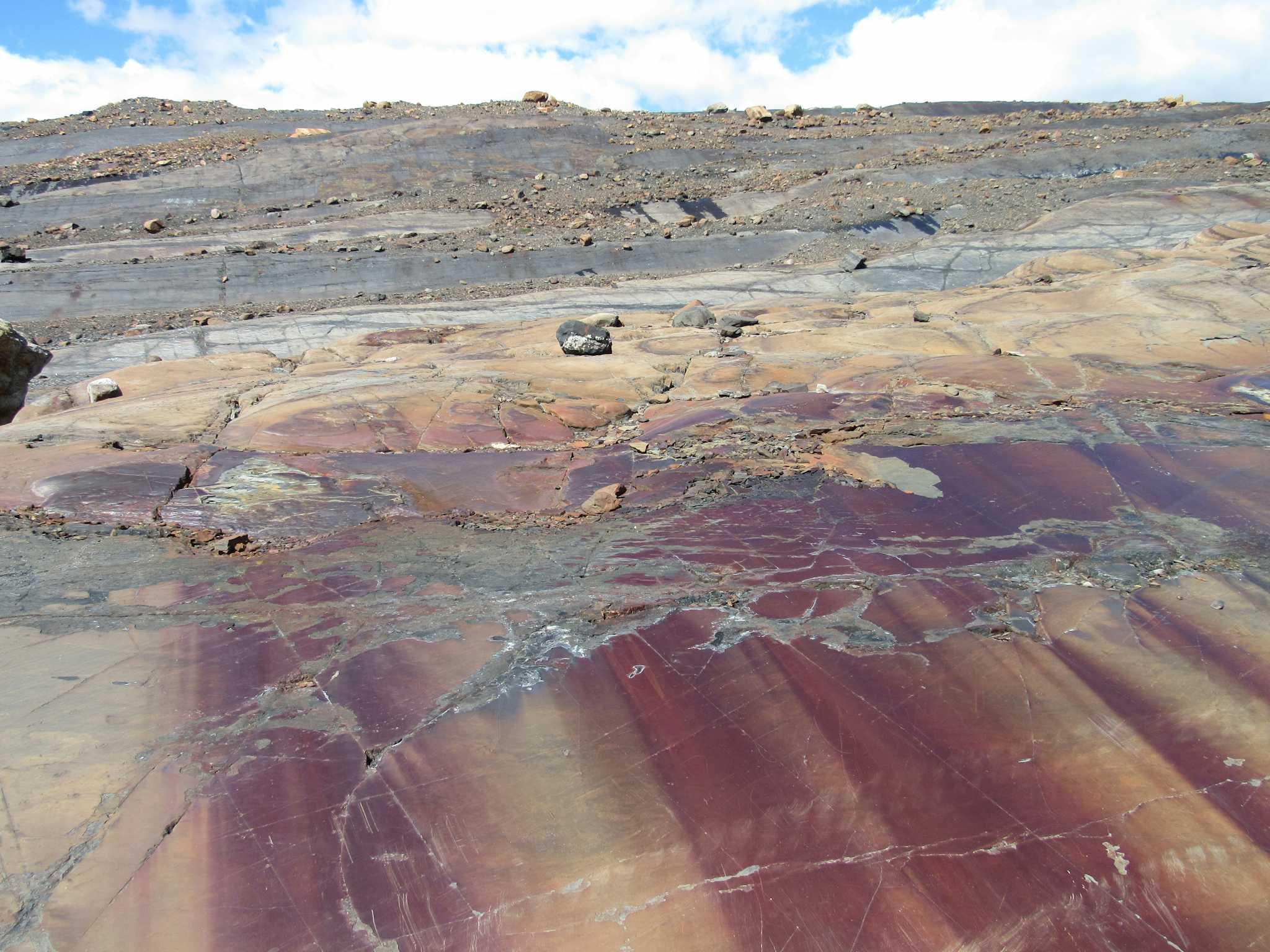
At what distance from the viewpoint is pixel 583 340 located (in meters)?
9.19

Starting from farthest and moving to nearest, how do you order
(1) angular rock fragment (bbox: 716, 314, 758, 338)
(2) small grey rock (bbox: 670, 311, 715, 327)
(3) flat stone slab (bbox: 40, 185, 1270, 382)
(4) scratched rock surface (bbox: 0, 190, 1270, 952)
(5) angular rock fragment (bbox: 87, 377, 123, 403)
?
(3) flat stone slab (bbox: 40, 185, 1270, 382) < (2) small grey rock (bbox: 670, 311, 715, 327) < (1) angular rock fragment (bbox: 716, 314, 758, 338) < (5) angular rock fragment (bbox: 87, 377, 123, 403) < (4) scratched rock surface (bbox: 0, 190, 1270, 952)

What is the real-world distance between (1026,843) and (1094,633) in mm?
1252

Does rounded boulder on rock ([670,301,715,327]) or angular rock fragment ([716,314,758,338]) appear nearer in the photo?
angular rock fragment ([716,314,758,338])

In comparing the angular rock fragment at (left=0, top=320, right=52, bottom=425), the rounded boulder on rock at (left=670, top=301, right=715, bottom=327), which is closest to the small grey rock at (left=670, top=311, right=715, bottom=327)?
the rounded boulder on rock at (left=670, top=301, right=715, bottom=327)

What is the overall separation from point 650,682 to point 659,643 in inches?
10.7

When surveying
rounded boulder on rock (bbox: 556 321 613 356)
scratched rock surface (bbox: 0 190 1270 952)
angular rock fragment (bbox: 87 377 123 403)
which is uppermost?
rounded boulder on rock (bbox: 556 321 613 356)

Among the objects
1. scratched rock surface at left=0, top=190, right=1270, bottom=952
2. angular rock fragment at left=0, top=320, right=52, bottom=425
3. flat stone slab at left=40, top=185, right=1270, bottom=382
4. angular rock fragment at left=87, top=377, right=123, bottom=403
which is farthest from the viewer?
flat stone slab at left=40, top=185, right=1270, bottom=382

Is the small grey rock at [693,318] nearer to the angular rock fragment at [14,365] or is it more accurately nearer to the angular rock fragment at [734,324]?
the angular rock fragment at [734,324]

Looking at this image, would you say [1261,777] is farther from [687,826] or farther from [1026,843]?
[687,826]

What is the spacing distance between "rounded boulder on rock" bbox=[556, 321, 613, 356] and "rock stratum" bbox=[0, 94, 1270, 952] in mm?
295

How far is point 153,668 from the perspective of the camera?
3635mm

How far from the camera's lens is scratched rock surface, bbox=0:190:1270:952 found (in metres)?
2.62

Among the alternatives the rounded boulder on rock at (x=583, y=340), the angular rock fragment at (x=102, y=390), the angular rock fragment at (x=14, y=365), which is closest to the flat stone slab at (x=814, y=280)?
the rounded boulder on rock at (x=583, y=340)

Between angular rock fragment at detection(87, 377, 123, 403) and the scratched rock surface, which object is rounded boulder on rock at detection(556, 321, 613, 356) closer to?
the scratched rock surface
